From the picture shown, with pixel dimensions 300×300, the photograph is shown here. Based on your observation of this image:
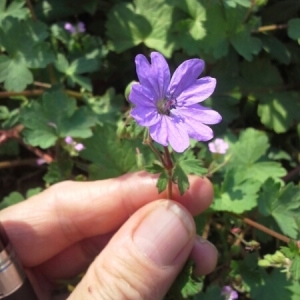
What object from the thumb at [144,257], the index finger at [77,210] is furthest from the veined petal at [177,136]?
the index finger at [77,210]

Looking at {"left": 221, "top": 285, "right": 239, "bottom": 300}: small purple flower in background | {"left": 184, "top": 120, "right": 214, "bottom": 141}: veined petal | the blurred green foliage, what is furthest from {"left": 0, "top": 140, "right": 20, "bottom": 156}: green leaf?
{"left": 184, "top": 120, "right": 214, "bottom": 141}: veined petal

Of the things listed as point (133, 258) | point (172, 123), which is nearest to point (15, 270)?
point (133, 258)

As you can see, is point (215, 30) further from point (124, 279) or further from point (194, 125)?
point (124, 279)

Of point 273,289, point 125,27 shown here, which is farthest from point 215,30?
point 273,289

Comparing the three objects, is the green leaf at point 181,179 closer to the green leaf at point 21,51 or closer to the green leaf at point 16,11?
the green leaf at point 21,51

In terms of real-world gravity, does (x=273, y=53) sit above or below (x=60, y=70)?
A: below

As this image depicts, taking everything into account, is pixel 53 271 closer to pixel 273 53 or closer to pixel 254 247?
pixel 254 247
